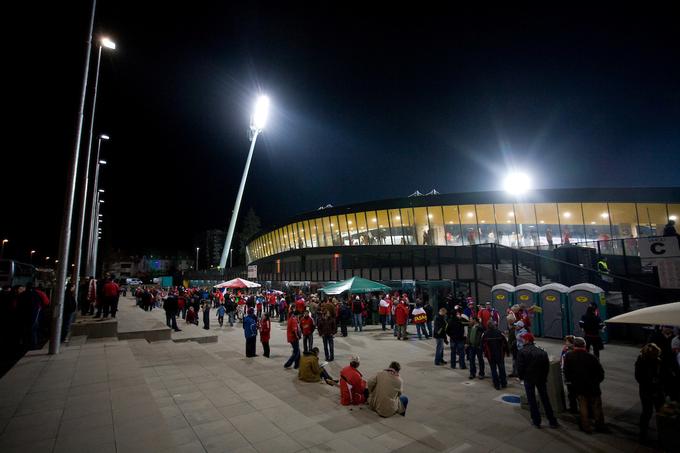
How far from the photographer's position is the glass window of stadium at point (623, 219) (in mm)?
33000

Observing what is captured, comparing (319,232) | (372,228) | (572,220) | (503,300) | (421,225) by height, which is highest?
(319,232)

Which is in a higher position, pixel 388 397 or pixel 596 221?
pixel 596 221

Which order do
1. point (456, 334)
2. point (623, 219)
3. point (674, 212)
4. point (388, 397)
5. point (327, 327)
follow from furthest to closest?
point (623, 219), point (674, 212), point (327, 327), point (456, 334), point (388, 397)

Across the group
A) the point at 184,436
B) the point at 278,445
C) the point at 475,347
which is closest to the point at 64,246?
the point at 184,436

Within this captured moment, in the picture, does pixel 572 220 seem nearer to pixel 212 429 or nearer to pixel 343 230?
pixel 343 230

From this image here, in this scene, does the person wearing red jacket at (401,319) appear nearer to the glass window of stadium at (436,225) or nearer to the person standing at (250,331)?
the person standing at (250,331)

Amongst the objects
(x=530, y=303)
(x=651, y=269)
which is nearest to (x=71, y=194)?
(x=530, y=303)

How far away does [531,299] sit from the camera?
15969 millimetres

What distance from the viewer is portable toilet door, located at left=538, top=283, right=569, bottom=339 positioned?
14.7 m

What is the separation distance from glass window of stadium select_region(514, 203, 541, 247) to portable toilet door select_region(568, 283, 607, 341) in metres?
23.6

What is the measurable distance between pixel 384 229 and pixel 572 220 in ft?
64.7

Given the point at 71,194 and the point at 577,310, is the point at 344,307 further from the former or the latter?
the point at 71,194

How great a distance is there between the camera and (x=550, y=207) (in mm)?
35406

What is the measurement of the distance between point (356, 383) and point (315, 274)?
110 ft
